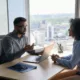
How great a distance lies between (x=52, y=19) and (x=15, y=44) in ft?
3.94

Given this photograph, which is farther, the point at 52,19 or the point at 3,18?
the point at 52,19

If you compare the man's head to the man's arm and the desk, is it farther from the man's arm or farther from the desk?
the desk

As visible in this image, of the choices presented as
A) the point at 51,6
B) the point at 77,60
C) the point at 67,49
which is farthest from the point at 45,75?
the point at 51,6

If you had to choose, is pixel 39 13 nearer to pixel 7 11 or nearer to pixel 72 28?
pixel 7 11

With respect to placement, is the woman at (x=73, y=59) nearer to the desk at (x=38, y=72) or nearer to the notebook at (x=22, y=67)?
the desk at (x=38, y=72)

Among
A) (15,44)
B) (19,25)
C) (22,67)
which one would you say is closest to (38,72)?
(22,67)

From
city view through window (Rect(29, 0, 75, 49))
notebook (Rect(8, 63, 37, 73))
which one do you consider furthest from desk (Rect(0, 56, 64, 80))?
city view through window (Rect(29, 0, 75, 49))

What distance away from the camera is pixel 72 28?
7.15 feet

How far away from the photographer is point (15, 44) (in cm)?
273

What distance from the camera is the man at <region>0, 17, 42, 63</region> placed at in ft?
8.33

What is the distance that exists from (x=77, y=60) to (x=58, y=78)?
0.31 meters

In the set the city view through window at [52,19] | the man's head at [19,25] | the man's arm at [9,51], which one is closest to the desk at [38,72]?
the man's arm at [9,51]

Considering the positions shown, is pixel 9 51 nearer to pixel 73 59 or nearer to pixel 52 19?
pixel 73 59

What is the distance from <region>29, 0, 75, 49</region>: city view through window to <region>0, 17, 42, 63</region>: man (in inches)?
31.8
